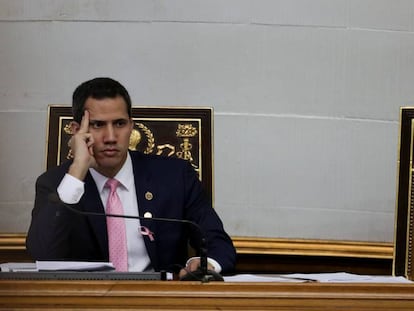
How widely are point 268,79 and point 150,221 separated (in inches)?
49.1

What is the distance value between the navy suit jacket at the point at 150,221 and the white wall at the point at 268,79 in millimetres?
911

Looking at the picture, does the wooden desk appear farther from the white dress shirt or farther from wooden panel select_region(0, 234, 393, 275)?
wooden panel select_region(0, 234, 393, 275)

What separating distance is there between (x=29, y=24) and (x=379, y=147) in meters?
1.58

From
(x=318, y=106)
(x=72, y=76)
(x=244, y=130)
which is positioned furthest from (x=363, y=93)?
(x=72, y=76)

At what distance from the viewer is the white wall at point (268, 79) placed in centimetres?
423

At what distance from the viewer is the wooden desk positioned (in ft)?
6.79

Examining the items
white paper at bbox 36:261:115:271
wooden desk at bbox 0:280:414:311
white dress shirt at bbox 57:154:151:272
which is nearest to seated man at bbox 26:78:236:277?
white dress shirt at bbox 57:154:151:272

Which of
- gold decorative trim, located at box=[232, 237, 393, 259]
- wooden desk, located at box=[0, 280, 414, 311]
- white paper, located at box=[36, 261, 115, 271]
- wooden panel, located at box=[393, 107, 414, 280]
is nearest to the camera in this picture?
wooden desk, located at box=[0, 280, 414, 311]

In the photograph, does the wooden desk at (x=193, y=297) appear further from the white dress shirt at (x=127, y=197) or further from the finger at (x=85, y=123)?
the finger at (x=85, y=123)

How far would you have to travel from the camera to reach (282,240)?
4.25 meters

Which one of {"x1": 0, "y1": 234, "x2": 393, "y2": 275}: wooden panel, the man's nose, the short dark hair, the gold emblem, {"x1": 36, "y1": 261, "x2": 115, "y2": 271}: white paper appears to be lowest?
{"x1": 0, "y1": 234, "x2": 393, "y2": 275}: wooden panel

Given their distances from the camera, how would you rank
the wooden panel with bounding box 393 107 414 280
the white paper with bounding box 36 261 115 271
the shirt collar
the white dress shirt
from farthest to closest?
the wooden panel with bounding box 393 107 414 280
the shirt collar
the white dress shirt
the white paper with bounding box 36 261 115 271

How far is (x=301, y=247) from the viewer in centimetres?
421

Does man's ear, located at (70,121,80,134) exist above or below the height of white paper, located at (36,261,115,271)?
above
